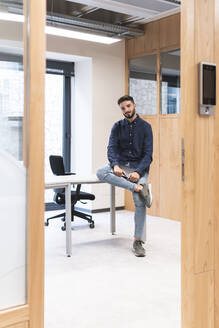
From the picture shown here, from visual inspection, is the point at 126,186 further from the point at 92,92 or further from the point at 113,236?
the point at 92,92

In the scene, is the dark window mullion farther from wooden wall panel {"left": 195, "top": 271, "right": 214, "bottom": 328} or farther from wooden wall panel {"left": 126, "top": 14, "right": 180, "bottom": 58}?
wooden wall panel {"left": 195, "top": 271, "right": 214, "bottom": 328}

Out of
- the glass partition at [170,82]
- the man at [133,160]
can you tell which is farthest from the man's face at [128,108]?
the glass partition at [170,82]

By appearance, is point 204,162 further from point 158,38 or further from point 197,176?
point 158,38

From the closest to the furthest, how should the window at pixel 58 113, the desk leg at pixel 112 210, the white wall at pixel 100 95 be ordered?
1. the desk leg at pixel 112 210
2. the white wall at pixel 100 95
3. the window at pixel 58 113

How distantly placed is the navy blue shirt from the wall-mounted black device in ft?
7.24

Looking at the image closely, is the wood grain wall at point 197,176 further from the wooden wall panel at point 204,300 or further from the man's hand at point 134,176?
the man's hand at point 134,176

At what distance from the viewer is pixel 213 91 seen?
75.4 inches

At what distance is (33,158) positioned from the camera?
146cm

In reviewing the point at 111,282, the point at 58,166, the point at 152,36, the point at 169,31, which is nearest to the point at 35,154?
the point at 111,282

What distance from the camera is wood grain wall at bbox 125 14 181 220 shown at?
5.70 m

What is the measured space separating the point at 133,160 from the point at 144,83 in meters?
2.42

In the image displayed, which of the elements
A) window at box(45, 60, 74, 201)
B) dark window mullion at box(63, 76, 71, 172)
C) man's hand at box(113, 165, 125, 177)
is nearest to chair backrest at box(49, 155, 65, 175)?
man's hand at box(113, 165, 125, 177)

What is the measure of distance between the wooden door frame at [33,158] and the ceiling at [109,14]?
12.7 ft

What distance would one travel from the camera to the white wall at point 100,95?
6.30m
